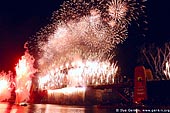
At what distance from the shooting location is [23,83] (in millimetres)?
60781

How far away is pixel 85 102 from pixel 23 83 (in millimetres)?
16687

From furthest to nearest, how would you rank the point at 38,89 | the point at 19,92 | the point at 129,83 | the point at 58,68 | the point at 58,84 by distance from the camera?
the point at 38,89
the point at 58,84
the point at 58,68
the point at 19,92
the point at 129,83

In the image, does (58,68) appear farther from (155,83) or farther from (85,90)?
(155,83)

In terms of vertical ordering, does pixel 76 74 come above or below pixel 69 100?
above

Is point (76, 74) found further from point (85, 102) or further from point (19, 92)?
point (19, 92)

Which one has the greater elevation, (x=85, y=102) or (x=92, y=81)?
(x=92, y=81)

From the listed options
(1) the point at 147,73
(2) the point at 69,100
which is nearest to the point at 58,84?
(2) the point at 69,100

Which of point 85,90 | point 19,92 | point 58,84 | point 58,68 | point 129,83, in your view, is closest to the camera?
point 129,83

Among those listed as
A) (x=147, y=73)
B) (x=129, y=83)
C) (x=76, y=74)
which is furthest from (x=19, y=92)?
(x=147, y=73)

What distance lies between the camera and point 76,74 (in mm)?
67938

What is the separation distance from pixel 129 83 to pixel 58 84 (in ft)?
104

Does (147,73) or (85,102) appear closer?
(147,73)

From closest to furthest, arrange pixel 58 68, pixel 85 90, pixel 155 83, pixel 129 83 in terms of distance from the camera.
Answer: pixel 155 83, pixel 129 83, pixel 85 90, pixel 58 68

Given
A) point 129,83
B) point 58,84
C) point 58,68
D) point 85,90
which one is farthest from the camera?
point 58,84
